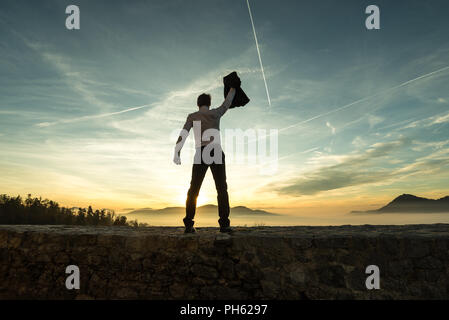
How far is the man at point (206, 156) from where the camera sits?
4852 mm

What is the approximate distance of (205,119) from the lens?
16.2 feet

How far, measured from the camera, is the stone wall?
160 inches

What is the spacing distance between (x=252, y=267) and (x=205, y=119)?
248 cm

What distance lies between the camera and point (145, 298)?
170 inches

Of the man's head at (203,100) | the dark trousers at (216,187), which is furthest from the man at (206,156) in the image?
the man's head at (203,100)

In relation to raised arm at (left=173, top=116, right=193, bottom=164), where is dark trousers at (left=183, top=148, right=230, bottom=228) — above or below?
below

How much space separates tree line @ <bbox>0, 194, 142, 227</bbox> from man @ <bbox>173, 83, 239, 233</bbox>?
7.10 m

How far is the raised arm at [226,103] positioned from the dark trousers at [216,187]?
75 centimetres

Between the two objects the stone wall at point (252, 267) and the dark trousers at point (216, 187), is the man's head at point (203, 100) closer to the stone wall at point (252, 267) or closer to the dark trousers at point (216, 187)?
the dark trousers at point (216, 187)

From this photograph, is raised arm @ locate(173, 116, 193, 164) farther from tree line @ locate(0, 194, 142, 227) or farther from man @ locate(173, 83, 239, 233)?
tree line @ locate(0, 194, 142, 227)

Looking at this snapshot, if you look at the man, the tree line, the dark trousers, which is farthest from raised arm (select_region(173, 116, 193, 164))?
the tree line
